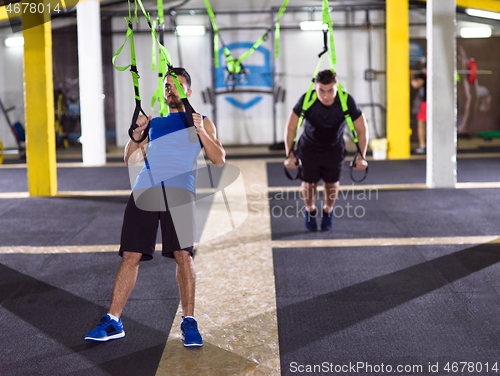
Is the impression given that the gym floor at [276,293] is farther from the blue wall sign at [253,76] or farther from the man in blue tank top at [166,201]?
the blue wall sign at [253,76]

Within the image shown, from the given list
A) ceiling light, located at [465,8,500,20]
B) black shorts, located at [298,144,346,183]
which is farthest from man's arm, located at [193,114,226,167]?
ceiling light, located at [465,8,500,20]

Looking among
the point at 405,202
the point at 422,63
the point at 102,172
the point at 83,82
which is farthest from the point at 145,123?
the point at 422,63

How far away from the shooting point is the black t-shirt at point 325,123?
446 cm

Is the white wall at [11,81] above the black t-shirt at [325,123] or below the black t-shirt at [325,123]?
above

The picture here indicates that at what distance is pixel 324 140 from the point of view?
4.73m

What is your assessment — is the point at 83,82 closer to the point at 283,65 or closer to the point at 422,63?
the point at 283,65

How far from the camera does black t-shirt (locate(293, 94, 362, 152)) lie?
4463 millimetres

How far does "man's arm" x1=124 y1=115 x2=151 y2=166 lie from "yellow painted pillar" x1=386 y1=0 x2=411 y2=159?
336 inches

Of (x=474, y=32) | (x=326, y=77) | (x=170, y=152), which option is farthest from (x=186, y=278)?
(x=474, y=32)

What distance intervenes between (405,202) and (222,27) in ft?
29.2

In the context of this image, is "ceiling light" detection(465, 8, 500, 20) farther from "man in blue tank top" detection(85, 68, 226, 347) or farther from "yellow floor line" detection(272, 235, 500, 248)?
"man in blue tank top" detection(85, 68, 226, 347)

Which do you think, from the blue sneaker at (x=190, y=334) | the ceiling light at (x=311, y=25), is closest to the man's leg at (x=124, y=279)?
the blue sneaker at (x=190, y=334)

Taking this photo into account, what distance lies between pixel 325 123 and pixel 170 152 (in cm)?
213

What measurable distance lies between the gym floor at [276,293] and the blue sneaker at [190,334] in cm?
5
